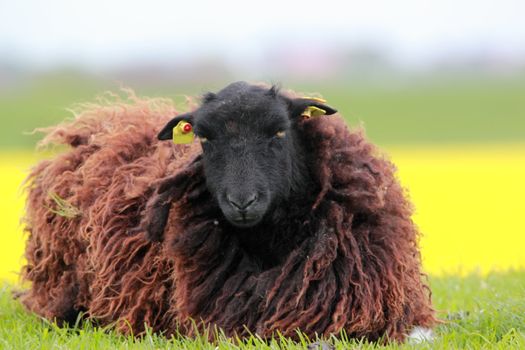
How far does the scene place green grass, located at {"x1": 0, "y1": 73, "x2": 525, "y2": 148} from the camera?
1431 inches

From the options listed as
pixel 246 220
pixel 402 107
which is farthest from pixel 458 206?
pixel 402 107

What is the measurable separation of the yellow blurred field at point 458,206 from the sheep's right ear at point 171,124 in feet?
5.43

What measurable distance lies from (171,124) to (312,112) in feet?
2.80

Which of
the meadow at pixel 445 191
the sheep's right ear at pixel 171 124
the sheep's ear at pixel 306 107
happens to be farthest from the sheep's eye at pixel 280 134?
the meadow at pixel 445 191

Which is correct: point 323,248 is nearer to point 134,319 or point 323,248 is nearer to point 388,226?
point 388,226

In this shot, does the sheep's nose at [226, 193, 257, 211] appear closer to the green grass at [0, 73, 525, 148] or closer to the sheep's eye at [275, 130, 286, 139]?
the sheep's eye at [275, 130, 286, 139]

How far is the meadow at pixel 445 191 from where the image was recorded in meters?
5.36

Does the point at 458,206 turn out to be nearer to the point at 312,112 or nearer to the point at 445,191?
the point at 445,191

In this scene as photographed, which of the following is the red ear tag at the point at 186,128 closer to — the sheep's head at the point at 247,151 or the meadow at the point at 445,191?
the sheep's head at the point at 247,151

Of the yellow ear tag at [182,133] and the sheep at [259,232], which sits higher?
the yellow ear tag at [182,133]

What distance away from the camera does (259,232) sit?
5.31 meters

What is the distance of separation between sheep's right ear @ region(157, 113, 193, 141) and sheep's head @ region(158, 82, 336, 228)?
18 cm

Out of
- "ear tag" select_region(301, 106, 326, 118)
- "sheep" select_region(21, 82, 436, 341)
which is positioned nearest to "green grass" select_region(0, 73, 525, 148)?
"sheep" select_region(21, 82, 436, 341)

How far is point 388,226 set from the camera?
5430 mm
